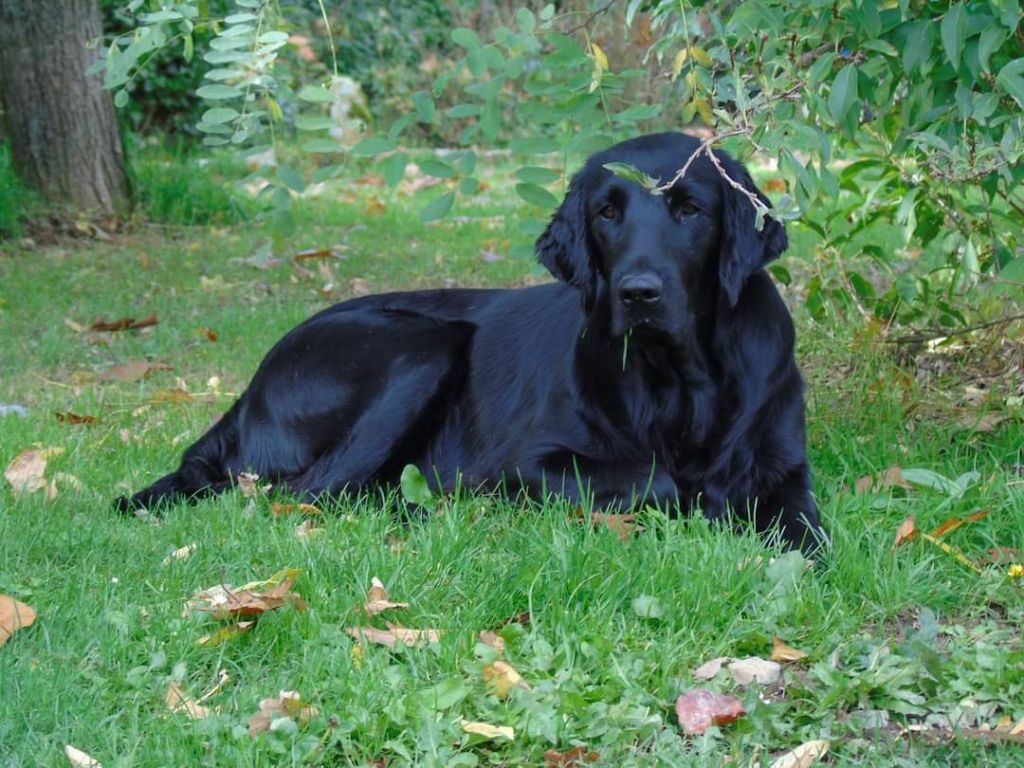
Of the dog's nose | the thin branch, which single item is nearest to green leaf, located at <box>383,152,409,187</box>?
the dog's nose

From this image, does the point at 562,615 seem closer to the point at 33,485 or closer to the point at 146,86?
the point at 33,485

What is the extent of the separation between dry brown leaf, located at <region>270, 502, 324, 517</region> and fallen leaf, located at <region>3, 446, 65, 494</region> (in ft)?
2.31

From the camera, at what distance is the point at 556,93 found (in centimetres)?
373

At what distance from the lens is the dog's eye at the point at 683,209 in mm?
3484

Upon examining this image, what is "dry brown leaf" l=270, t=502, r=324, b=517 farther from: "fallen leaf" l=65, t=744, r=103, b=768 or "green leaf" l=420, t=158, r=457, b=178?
"fallen leaf" l=65, t=744, r=103, b=768

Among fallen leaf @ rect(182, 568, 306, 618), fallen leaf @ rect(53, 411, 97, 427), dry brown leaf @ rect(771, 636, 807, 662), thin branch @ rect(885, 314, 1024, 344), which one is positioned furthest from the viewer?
fallen leaf @ rect(53, 411, 97, 427)

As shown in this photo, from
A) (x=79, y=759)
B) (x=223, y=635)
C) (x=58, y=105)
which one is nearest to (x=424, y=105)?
(x=223, y=635)

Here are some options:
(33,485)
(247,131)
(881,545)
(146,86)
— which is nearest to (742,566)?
(881,545)

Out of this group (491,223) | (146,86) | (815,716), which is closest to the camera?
(815,716)

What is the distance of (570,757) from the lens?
226 centimetres

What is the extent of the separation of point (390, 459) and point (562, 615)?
1.57m

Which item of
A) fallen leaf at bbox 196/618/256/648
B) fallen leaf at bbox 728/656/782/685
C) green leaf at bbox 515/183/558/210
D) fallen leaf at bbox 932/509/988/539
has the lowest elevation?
fallen leaf at bbox 932/509/988/539

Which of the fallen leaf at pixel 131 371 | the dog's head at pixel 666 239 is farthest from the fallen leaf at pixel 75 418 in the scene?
the dog's head at pixel 666 239

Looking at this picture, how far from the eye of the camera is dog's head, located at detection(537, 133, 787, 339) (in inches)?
133
